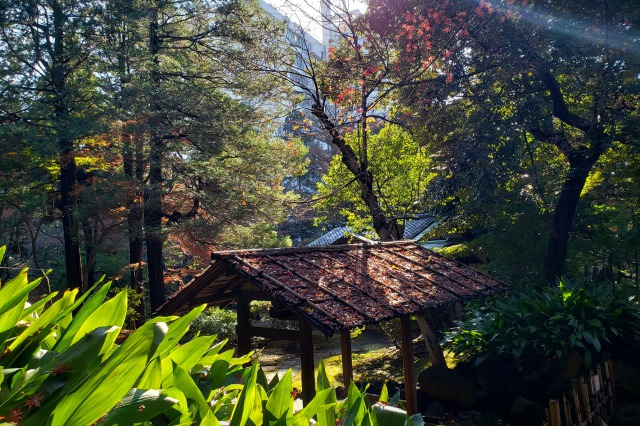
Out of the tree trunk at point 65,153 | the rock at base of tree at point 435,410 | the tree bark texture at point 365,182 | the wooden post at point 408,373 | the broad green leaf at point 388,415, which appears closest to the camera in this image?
the broad green leaf at point 388,415

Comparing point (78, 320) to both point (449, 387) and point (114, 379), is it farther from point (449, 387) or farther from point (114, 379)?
point (449, 387)

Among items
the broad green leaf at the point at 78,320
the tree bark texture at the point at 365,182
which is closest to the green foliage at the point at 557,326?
the tree bark texture at the point at 365,182

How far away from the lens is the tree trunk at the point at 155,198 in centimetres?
1348

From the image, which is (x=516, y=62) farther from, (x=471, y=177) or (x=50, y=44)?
(x=50, y=44)

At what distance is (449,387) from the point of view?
335 inches

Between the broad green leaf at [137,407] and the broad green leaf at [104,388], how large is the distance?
0.05 metres

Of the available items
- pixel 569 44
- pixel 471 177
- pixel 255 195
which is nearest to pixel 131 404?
pixel 471 177

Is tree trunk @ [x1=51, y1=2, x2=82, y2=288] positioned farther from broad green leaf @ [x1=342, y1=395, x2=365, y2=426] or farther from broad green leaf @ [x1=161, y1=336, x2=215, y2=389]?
broad green leaf @ [x1=342, y1=395, x2=365, y2=426]

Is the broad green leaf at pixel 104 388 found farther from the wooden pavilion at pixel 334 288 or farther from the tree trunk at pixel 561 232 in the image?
the tree trunk at pixel 561 232

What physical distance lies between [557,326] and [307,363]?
4.52 meters

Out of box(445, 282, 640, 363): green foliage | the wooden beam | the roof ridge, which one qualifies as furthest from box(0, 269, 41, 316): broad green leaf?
box(445, 282, 640, 363): green foliage

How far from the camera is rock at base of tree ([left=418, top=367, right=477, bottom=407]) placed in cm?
845

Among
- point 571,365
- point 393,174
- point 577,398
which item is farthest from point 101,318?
point 393,174

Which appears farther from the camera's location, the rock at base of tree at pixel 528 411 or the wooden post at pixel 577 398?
the rock at base of tree at pixel 528 411
